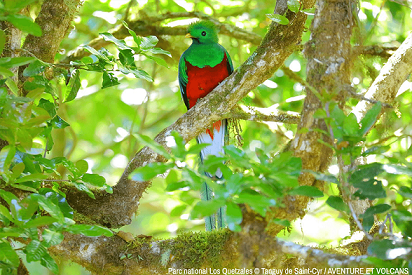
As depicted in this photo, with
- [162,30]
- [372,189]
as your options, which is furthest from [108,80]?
[162,30]

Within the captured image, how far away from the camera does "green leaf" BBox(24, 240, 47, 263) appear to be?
165 cm

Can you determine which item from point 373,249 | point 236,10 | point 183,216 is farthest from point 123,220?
point 236,10

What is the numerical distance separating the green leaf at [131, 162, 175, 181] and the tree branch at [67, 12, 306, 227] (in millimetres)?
1332

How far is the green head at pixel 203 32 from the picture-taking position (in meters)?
3.88

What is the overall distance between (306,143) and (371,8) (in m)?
3.03

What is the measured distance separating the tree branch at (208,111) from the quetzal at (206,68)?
106cm

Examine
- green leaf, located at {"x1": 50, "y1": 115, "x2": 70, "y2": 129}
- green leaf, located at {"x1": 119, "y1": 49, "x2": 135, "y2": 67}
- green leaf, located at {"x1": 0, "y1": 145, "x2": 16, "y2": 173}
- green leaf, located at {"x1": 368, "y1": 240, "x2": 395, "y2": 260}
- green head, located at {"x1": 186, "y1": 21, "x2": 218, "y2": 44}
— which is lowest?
green leaf, located at {"x1": 368, "y1": 240, "x2": 395, "y2": 260}

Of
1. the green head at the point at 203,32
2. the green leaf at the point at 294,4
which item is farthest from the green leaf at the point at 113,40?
the green head at the point at 203,32

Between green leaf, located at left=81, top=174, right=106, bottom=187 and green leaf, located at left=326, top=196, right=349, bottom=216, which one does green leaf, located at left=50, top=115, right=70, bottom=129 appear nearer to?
green leaf, located at left=81, top=174, right=106, bottom=187

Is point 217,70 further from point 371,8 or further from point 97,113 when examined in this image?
point 97,113

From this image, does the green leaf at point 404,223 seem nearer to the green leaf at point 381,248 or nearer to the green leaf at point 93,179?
the green leaf at point 381,248

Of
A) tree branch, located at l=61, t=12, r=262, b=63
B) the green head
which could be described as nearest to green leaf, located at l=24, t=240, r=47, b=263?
tree branch, located at l=61, t=12, r=262, b=63

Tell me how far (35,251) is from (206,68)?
2567 millimetres

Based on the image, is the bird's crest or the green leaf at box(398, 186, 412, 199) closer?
the green leaf at box(398, 186, 412, 199)
